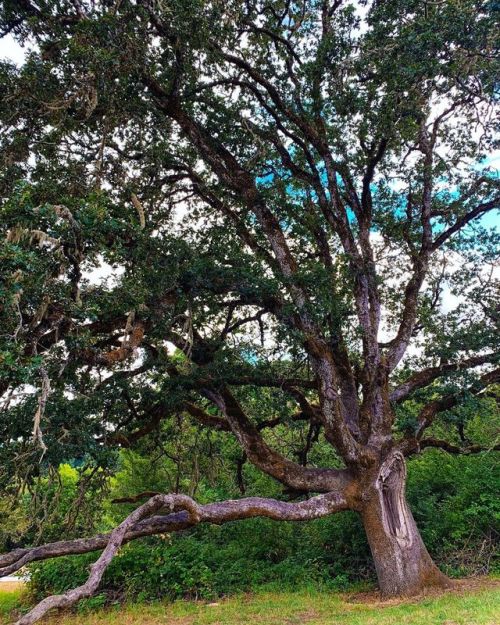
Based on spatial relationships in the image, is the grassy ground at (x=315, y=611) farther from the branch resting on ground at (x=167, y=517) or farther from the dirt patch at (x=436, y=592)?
the branch resting on ground at (x=167, y=517)

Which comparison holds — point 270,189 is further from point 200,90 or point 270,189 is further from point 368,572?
point 368,572

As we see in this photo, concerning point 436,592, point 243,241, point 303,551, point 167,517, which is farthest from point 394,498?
point 243,241

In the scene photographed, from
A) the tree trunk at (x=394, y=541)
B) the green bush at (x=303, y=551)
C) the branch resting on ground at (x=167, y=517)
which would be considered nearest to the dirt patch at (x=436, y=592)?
the tree trunk at (x=394, y=541)

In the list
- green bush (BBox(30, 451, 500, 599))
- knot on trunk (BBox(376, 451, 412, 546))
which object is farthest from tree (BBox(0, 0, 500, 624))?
green bush (BBox(30, 451, 500, 599))

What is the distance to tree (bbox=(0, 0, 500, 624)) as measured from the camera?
5.23 m

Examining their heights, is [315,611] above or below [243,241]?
below

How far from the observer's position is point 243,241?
8.57 metres

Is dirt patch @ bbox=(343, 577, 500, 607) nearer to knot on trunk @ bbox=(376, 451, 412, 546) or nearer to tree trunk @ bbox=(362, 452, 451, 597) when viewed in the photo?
tree trunk @ bbox=(362, 452, 451, 597)

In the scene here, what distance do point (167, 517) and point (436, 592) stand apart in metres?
3.88

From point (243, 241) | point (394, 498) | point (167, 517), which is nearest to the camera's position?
point (167, 517)

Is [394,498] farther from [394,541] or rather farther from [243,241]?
[243,241]

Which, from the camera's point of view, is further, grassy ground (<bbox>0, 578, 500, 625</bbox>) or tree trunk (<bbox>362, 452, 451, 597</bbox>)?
tree trunk (<bbox>362, 452, 451, 597</bbox>)

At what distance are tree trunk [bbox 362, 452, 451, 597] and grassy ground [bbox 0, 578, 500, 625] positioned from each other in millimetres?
309

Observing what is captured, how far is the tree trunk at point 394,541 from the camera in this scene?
270 inches
